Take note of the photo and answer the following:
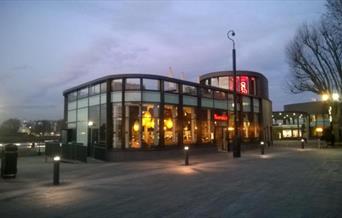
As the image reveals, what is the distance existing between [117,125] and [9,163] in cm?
1130

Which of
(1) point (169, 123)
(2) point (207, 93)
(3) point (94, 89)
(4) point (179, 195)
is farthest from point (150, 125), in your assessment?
(4) point (179, 195)

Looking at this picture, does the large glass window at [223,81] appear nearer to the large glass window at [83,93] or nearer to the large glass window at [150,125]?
the large glass window at [83,93]

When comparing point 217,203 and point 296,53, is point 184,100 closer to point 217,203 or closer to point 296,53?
point 296,53

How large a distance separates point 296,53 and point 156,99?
59.6ft

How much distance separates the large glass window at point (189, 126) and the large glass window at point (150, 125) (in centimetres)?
359

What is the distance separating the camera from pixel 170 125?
98.5ft

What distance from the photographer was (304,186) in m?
13.3

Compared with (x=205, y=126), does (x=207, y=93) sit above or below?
above

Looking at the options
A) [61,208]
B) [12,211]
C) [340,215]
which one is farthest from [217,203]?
[12,211]

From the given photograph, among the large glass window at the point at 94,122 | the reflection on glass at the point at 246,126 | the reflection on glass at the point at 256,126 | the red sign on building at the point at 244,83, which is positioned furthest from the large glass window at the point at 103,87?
the red sign on building at the point at 244,83

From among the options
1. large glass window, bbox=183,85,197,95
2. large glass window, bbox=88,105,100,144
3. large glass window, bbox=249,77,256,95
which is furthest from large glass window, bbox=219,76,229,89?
large glass window, bbox=88,105,100,144

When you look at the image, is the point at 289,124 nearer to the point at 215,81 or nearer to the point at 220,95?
the point at 215,81

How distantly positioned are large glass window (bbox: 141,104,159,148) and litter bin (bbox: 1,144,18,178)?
11.5 meters

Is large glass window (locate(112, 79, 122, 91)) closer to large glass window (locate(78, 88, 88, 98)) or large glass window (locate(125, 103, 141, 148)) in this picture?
large glass window (locate(125, 103, 141, 148))
